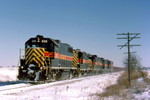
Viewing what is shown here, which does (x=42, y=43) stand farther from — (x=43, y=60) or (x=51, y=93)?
(x=51, y=93)

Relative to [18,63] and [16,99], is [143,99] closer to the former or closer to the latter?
[16,99]

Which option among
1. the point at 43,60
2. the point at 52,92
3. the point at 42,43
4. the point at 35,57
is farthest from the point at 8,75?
the point at 52,92

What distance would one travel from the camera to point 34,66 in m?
19.8

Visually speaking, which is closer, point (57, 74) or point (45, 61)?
point (45, 61)

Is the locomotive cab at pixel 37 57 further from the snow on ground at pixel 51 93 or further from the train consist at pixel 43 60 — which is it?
the snow on ground at pixel 51 93

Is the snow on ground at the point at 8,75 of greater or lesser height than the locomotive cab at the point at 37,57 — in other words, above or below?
below

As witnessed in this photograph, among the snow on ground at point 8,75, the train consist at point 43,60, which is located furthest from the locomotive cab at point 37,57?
the snow on ground at point 8,75

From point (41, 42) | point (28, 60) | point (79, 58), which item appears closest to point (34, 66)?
point (28, 60)

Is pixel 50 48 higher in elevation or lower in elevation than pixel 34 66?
higher

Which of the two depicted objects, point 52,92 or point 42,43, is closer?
point 52,92

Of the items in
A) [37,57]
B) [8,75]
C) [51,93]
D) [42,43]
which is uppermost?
[42,43]

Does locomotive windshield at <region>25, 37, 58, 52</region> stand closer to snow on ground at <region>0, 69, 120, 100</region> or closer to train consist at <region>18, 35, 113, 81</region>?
train consist at <region>18, 35, 113, 81</region>

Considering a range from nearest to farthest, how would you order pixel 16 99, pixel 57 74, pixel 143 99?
pixel 143 99 < pixel 16 99 < pixel 57 74

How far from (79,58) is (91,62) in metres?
11.4
